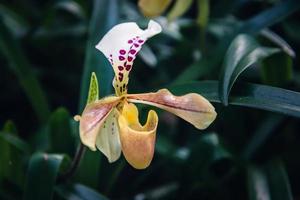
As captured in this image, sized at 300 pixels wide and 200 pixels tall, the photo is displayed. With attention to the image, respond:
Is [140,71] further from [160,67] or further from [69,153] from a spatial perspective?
[69,153]

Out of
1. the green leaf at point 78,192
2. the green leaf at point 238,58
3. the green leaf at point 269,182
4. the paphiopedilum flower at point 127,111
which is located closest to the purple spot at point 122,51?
the paphiopedilum flower at point 127,111

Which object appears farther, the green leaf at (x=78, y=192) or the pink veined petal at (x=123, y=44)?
the green leaf at (x=78, y=192)

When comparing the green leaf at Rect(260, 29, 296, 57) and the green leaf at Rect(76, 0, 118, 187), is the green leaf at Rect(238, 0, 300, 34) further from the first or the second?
the green leaf at Rect(76, 0, 118, 187)

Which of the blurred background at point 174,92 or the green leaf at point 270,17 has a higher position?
the green leaf at point 270,17

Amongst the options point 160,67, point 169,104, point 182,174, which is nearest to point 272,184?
point 182,174

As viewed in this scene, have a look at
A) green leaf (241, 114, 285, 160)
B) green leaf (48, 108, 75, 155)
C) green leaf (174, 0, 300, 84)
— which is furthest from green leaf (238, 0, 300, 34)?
green leaf (48, 108, 75, 155)

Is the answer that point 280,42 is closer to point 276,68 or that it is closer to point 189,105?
point 276,68

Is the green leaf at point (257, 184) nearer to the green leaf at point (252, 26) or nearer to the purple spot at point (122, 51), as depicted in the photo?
the green leaf at point (252, 26)

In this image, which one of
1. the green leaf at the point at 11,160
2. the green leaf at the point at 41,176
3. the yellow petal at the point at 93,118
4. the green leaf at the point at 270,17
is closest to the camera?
the yellow petal at the point at 93,118
